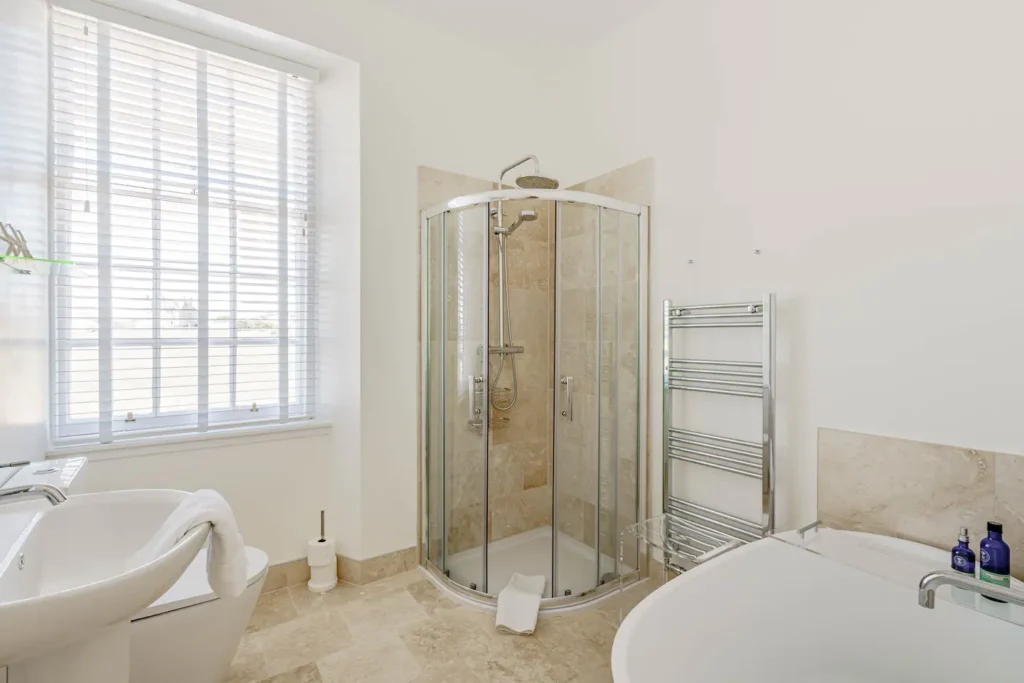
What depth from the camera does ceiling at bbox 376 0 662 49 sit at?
240 cm

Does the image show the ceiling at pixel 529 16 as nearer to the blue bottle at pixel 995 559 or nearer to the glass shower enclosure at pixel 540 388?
the glass shower enclosure at pixel 540 388

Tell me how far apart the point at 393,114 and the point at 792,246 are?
190cm

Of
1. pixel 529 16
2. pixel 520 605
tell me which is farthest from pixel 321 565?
pixel 529 16

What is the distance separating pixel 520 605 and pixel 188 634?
1198mm

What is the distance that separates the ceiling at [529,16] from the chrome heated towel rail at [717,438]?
1530mm

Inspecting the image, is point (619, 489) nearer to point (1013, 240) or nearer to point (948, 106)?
point (1013, 240)

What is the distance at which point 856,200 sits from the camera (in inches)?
65.9

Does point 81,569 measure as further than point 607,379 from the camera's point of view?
No

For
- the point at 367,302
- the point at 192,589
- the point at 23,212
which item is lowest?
the point at 192,589

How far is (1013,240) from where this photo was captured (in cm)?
136

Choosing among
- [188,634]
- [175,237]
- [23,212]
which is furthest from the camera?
[175,237]

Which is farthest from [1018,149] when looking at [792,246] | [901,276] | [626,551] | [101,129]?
[101,129]

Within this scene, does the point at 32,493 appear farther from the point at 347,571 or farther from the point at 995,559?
the point at 995,559

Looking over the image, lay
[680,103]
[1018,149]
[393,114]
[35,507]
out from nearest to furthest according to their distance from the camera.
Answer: [35,507], [1018,149], [680,103], [393,114]
